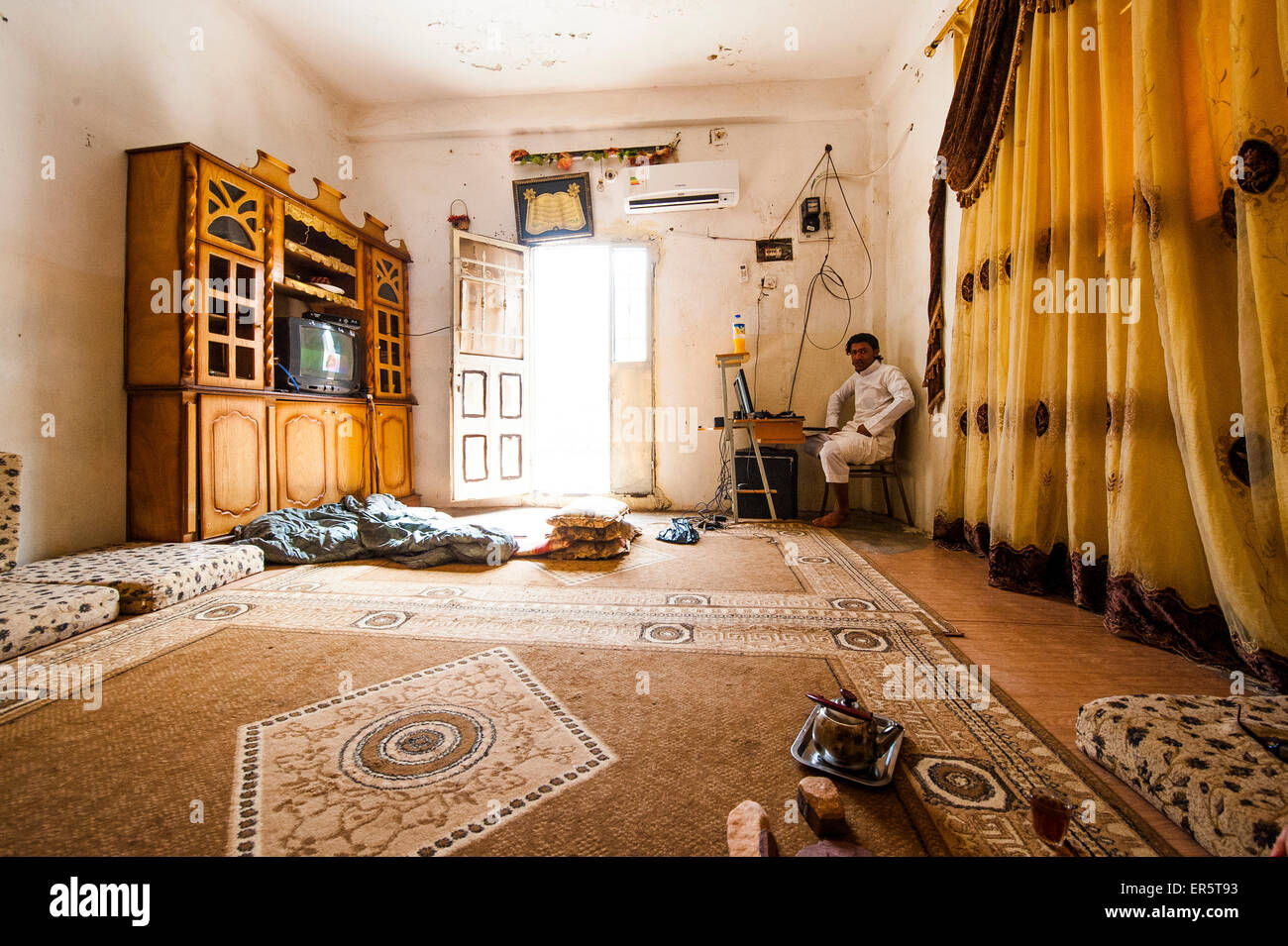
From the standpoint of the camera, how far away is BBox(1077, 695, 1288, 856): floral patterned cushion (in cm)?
80

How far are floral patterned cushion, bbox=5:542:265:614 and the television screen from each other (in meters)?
1.52

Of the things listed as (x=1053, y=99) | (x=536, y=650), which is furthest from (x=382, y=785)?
(x=1053, y=99)

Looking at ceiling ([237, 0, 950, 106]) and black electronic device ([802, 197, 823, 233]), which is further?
black electronic device ([802, 197, 823, 233])

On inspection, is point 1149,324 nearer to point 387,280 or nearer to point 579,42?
point 579,42

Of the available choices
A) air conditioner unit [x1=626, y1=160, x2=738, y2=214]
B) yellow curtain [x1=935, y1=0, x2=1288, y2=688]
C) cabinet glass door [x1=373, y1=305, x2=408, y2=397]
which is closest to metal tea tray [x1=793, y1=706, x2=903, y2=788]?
yellow curtain [x1=935, y1=0, x2=1288, y2=688]

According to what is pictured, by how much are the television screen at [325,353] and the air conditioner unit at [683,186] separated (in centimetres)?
278

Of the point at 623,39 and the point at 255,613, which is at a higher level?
the point at 623,39

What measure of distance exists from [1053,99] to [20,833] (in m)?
3.79

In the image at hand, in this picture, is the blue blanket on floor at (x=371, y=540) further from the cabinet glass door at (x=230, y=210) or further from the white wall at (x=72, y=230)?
the cabinet glass door at (x=230, y=210)

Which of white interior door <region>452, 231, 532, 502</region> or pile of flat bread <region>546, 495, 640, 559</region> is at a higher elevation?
white interior door <region>452, 231, 532, 502</region>

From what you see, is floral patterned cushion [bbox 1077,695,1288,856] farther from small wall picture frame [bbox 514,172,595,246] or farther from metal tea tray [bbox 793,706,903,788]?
small wall picture frame [bbox 514,172,595,246]

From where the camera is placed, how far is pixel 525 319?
16.0 feet

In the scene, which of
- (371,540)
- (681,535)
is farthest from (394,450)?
(681,535)
